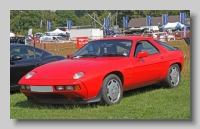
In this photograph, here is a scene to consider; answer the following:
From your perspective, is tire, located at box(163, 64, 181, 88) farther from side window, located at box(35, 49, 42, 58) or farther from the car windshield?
side window, located at box(35, 49, 42, 58)

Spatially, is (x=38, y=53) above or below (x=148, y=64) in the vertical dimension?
above

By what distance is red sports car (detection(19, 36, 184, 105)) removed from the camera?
6.15 metres

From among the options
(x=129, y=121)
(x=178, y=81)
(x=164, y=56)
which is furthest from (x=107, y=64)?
(x=178, y=81)

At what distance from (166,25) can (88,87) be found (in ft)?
134

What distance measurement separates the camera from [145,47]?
7781 millimetres

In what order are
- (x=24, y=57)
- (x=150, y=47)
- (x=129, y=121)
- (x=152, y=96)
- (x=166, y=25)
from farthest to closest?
(x=166, y=25) < (x=24, y=57) < (x=150, y=47) < (x=152, y=96) < (x=129, y=121)

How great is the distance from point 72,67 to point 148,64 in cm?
182

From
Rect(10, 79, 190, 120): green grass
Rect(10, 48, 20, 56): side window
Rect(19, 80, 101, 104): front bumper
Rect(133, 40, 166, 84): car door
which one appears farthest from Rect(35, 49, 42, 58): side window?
Rect(133, 40, 166, 84): car door

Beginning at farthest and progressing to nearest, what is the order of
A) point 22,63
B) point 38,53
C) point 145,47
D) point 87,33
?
point 87,33 < point 38,53 < point 22,63 < point 145,47

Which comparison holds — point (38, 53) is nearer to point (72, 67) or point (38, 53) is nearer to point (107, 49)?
point (107, 49)

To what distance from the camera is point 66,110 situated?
6242 mm

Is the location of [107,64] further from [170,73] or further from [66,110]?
[170,73]

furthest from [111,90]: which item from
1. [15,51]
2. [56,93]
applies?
[15,51]

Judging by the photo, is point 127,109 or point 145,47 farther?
point 145,47
